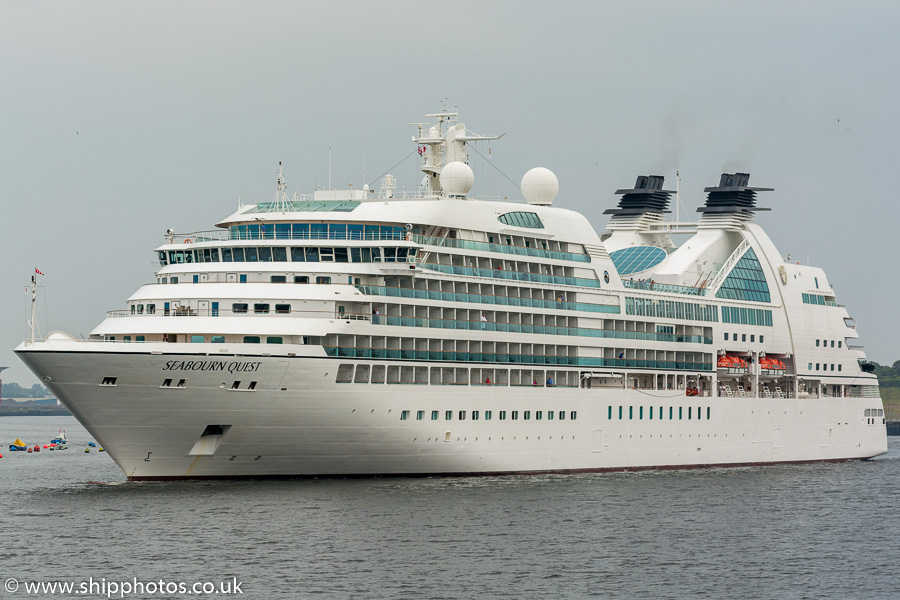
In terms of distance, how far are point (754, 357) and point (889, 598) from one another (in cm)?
3997

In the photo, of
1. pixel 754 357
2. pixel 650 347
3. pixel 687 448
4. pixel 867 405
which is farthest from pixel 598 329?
pixel 867 405

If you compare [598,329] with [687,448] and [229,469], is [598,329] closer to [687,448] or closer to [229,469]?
[687,448]

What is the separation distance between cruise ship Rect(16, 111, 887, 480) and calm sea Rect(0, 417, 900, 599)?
2067mm

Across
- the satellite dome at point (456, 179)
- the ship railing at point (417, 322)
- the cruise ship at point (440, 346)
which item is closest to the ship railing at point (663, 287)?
the cruise ship at point (440, 346)

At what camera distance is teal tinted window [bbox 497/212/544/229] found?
61906mm

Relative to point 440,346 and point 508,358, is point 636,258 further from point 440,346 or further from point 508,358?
point 440,346

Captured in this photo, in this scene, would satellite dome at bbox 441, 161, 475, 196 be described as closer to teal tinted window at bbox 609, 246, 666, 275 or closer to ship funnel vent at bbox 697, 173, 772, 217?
teal tinted window at bbox 609, 246, 666, 275

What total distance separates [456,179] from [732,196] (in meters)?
23.0

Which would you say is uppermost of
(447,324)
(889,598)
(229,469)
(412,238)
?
(412,238)

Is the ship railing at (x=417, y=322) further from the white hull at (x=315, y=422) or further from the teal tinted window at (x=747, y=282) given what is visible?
the teal tinted window at (x=747, y=282)

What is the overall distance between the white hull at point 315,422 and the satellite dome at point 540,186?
1020 centimetres

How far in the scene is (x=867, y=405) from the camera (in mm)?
85250

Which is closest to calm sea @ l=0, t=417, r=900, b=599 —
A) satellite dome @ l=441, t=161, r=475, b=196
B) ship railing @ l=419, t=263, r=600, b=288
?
ship railing @ l=419, t=263, r=600, b=288

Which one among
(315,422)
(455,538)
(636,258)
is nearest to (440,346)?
(315,422)
